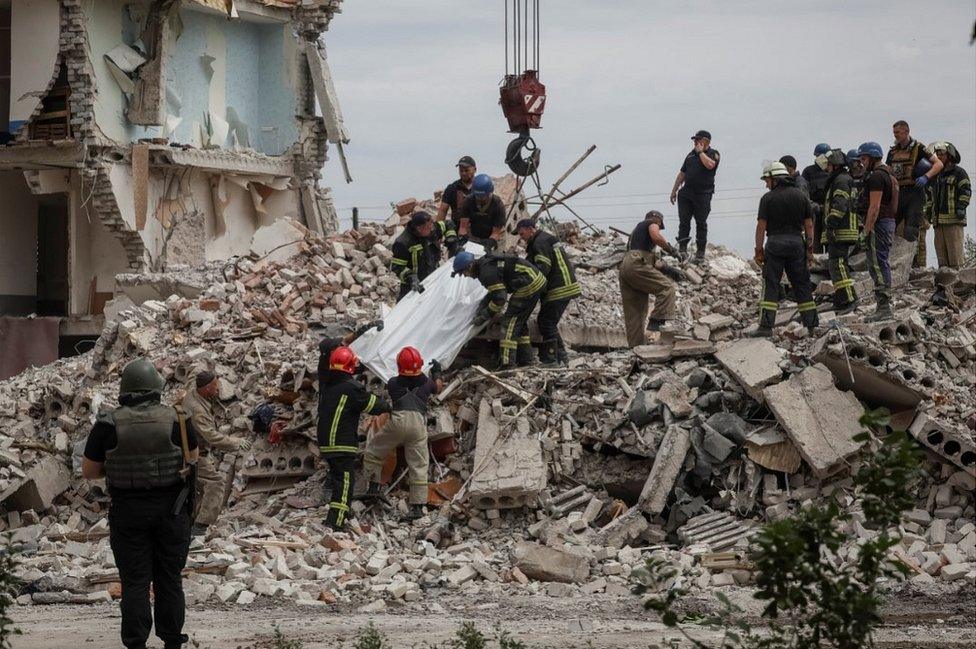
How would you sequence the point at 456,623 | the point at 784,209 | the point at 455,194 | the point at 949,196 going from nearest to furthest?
the point at 456,623
the point at 784,209
the point at 455,194
the point at 949,196

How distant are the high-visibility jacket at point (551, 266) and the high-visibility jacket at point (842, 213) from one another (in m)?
2.78

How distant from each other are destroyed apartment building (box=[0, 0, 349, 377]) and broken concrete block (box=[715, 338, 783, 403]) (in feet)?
29.6

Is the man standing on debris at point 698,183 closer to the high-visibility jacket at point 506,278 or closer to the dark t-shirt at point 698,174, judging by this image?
the dark t-shirt at point 698,174

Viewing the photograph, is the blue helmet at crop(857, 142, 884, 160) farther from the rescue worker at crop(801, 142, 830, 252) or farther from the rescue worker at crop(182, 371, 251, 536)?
the rescue worker at crop(182, 371, 251, 536)

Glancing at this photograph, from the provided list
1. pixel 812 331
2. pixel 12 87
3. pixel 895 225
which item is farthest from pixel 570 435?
pixel 12 87

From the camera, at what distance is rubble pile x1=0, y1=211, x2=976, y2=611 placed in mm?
11047

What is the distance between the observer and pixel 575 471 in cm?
1272

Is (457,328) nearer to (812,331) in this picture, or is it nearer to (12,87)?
(812,331)

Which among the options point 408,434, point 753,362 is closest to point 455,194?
point 408,434

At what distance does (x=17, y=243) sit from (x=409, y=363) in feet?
45.5

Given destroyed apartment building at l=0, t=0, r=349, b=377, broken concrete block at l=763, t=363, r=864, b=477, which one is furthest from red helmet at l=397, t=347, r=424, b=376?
destroyed apartment building at l=0, t=0, r=349, b=377

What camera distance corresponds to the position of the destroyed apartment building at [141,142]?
71.3 ft

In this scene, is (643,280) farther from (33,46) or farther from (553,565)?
(33,46)

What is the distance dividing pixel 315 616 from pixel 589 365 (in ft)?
16.1
